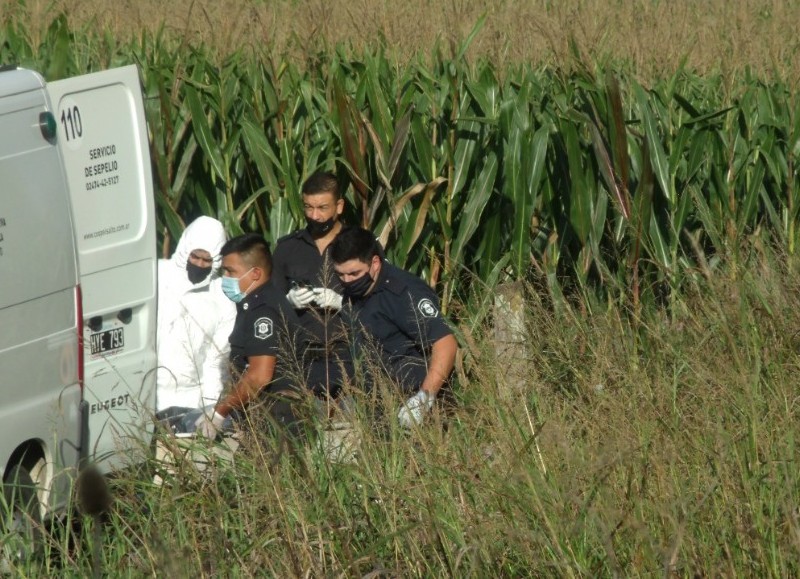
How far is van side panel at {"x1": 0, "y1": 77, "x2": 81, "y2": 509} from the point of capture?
17.1 ft

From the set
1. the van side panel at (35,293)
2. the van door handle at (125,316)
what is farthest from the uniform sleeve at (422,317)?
the van side panel at (35,293)

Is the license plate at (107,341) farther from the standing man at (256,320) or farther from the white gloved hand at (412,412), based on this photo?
the white gloved hand at (412,412)

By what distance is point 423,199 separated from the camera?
8047 mm

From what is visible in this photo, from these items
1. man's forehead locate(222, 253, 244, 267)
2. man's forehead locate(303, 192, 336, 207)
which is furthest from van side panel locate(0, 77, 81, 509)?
man's forehead locate(303, 192, 336, 207)

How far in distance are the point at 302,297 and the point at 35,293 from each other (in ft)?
5.20

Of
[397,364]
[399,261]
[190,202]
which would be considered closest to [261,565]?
[397,364]

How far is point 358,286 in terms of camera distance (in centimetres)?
671

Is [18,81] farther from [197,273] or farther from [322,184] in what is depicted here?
[322,184]

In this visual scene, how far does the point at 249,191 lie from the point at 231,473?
14.3 ft

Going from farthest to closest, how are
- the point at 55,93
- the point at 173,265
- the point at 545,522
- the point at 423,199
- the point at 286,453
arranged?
1. the point at 423,199
2. the point at 173,265
3. the point at 55,93
4. the point at 286,453
5. the point at 545,522

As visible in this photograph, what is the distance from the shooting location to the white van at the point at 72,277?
5254mm

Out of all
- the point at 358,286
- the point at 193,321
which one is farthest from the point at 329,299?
the point at 193,321

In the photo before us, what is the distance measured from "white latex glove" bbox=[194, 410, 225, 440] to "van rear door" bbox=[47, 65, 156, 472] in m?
0.35

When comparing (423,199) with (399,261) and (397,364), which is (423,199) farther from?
(397,364)
